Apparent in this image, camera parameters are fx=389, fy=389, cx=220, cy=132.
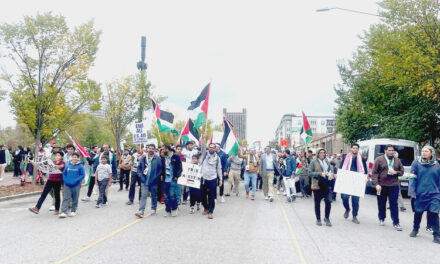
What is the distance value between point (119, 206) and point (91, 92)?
8891mm

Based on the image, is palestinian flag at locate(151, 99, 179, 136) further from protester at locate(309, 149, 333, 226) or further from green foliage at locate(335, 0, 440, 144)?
green foliage at locate(335, 0, 440, 144)

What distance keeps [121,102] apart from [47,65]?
12.9 m

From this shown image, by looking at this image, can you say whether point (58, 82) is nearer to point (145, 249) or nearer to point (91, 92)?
point (91, 92)

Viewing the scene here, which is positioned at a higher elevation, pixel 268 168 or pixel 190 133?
pixel 190 133

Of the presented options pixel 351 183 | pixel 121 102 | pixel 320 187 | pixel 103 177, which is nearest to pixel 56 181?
pixel 103 177

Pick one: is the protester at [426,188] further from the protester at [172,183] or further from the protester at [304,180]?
the protester at [304,180]

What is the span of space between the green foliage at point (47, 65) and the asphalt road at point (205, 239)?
7401mm

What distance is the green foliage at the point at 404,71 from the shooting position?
15.3 metres

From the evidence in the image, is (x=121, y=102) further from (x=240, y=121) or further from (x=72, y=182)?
(x=240, y=121)

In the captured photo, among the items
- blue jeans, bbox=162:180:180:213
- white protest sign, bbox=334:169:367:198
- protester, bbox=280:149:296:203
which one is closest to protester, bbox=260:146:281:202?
protester, bbox=280:149:296:203

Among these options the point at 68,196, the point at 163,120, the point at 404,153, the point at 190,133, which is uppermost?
the point at 163,120

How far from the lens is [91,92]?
18.8m

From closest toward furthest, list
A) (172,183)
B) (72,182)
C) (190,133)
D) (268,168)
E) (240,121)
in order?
(72,182) → (172,183) → (190,133) → (268,168) → (240,121)

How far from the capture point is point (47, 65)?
56.0 feet
